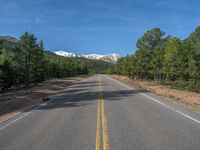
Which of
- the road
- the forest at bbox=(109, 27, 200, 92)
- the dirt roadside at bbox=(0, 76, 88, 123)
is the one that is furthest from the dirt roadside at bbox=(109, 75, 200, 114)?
the dirt roadside at bbox=(0, 76, 88, 123)

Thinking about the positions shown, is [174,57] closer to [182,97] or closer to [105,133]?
[182,97]

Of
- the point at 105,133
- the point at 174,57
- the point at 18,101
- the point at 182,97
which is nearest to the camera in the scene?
the point at 105,133

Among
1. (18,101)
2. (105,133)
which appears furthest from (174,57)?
(105,133)

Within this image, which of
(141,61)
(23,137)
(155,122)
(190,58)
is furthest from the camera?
(141,61)

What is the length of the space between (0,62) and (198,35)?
3982cm

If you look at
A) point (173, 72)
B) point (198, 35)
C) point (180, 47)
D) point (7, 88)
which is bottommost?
point (7, 88)

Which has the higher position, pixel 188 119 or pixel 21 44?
pixel 21 44

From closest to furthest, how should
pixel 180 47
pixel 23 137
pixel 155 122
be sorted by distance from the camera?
pixel 23 137 → pixel 155 122 → pixel 180 47

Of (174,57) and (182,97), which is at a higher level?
(174,57)

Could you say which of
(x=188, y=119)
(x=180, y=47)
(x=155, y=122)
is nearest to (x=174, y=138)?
(x=155, y=122)

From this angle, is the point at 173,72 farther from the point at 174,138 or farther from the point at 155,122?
the point at 174,138

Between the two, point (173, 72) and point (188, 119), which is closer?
point (188, 119)

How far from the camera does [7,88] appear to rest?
4294 centimetres

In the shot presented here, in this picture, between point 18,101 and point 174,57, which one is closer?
point 18,101
